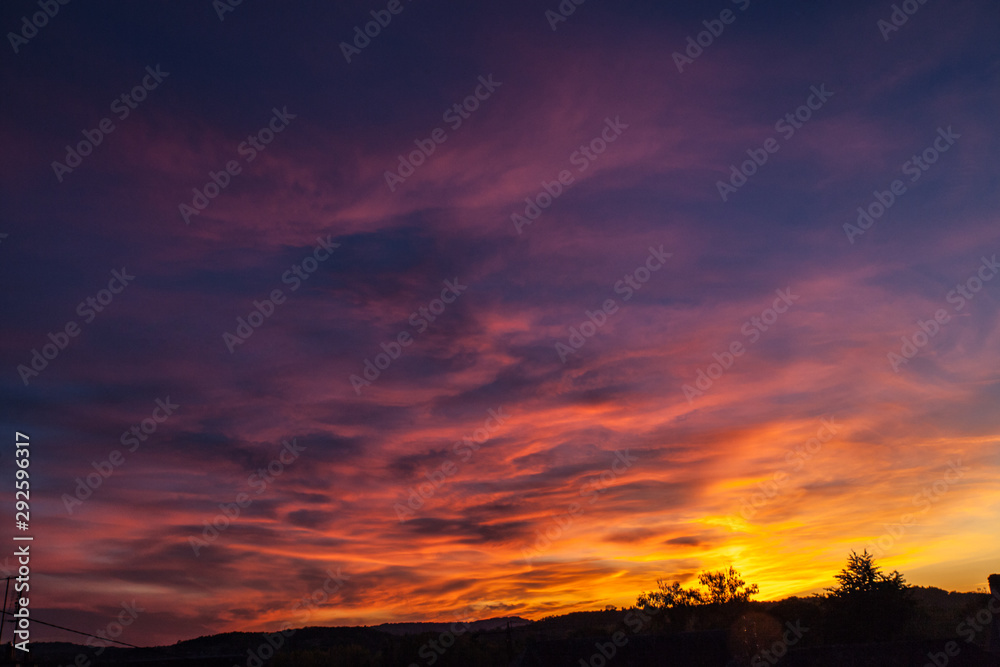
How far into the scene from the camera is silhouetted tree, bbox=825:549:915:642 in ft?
238

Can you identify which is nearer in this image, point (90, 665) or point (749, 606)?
point (90, 665)

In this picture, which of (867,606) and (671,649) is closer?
(671,649)

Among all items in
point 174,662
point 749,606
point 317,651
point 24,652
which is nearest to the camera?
point 24,652

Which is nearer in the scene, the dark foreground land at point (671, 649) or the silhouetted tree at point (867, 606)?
the dark foreground land at point (671, 649)

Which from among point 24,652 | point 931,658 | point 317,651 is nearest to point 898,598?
point 931,658

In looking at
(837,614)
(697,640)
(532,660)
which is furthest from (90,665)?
(837,614)

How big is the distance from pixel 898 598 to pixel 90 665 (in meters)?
80.5

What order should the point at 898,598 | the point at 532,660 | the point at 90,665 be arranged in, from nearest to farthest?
the point at 532,660
the point at 90,665
the point at 898,598

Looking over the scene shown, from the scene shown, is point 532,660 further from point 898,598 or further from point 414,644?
point 898,598

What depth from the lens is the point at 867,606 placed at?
73562 mm

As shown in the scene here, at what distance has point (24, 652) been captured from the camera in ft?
131

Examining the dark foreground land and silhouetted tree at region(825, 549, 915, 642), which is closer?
the dark foreground land

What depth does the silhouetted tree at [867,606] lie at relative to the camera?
238ft

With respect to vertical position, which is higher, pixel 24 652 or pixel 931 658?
pixel 24 652
